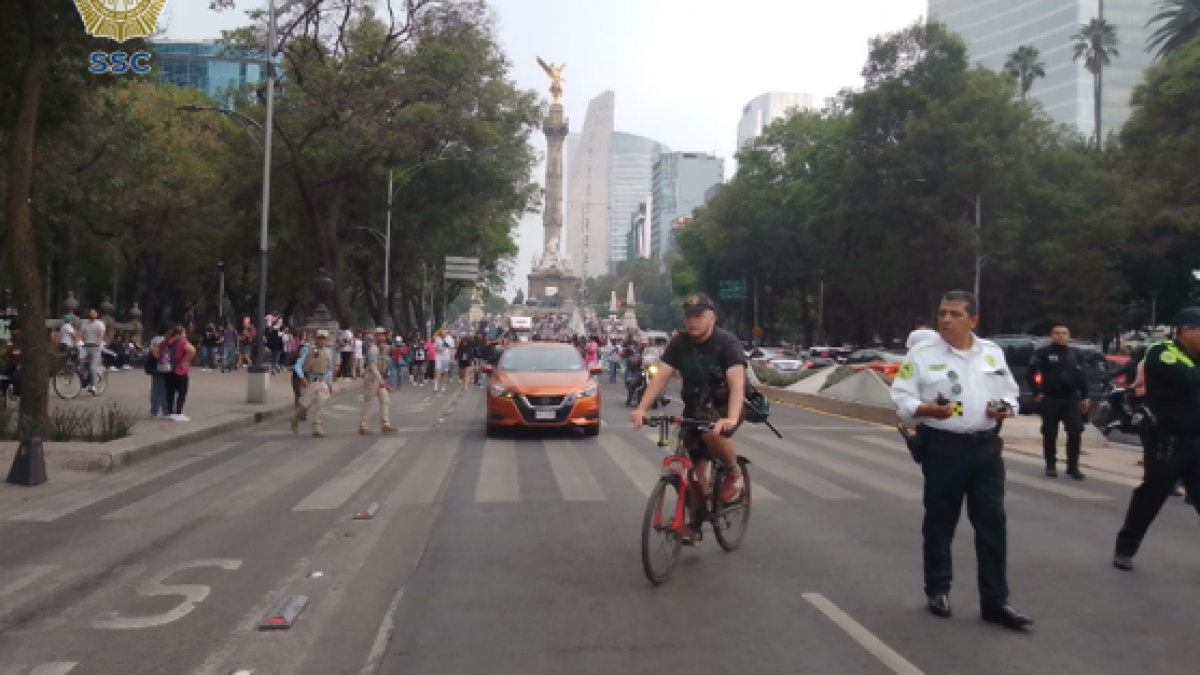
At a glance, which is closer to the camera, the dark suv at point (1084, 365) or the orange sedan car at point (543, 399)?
the orange sedan car at point (543, 399)

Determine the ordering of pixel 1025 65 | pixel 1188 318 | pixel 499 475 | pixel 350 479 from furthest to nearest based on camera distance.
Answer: pixel 1025 65
pixel 499 475
pixel 350 479
pixel 1188 318

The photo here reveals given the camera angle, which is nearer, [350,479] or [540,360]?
[350,479]

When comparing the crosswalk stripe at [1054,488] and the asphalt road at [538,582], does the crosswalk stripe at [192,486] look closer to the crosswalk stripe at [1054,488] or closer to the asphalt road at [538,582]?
the asphalt road at [538,582]

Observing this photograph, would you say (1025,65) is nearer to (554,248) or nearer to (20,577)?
(554,248)

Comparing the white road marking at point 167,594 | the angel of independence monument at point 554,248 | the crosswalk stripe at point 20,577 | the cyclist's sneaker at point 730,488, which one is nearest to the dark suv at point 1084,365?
the cyclist's sneaker at point 730,488

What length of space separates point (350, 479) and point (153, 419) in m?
7.37

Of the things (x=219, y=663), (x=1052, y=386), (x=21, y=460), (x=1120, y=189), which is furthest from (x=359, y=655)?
(x=1120, y=189)

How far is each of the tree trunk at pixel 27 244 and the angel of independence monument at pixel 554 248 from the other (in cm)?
9456

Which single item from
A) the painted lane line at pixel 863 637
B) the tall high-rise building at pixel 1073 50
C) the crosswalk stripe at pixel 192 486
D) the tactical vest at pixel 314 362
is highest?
the tall high-rise building at pixel 1073 50

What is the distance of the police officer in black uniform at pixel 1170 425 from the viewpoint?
694 centimetres

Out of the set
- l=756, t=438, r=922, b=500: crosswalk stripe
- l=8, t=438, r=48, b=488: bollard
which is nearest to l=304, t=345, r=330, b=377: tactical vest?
l=8, t=438, r=48, b=488: bollard

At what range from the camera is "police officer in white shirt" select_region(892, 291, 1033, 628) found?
5.76 meters

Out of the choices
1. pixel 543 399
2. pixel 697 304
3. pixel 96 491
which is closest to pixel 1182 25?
pixel 543 399

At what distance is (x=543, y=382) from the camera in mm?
16750
